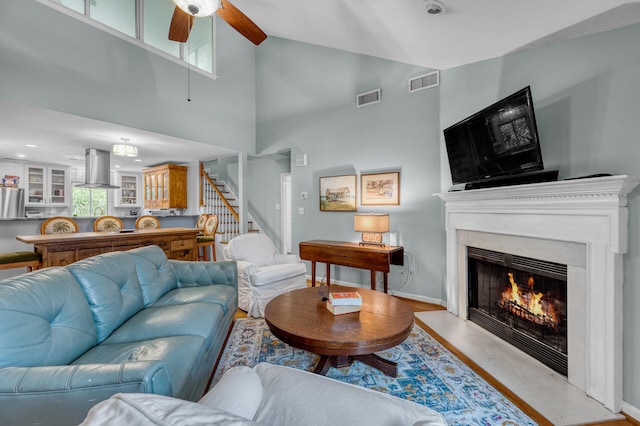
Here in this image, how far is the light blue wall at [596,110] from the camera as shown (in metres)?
1.72

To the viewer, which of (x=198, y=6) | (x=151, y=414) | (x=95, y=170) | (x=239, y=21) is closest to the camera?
(x=151, y=414)

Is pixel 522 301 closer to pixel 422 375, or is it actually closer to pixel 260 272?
pixel 422 375

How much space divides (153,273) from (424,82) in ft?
12.1

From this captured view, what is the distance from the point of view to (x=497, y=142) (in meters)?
2.36

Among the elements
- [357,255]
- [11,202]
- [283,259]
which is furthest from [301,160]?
[11,202]

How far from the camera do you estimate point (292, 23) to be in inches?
145

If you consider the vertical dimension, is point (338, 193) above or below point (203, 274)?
above

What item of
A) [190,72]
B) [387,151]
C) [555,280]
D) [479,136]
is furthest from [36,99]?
[555,280]

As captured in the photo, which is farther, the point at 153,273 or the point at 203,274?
the point at 203,274

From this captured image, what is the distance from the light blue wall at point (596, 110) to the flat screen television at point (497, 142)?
0.96 ft

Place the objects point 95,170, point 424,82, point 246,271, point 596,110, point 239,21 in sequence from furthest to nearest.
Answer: point 95,170, point 424,82, point 246,271, point 239,21, point 596,110

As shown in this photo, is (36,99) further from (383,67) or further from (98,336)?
(383,67)

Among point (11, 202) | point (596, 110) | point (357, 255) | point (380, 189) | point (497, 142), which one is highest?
point (596, 110)

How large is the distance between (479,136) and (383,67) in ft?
6.74
